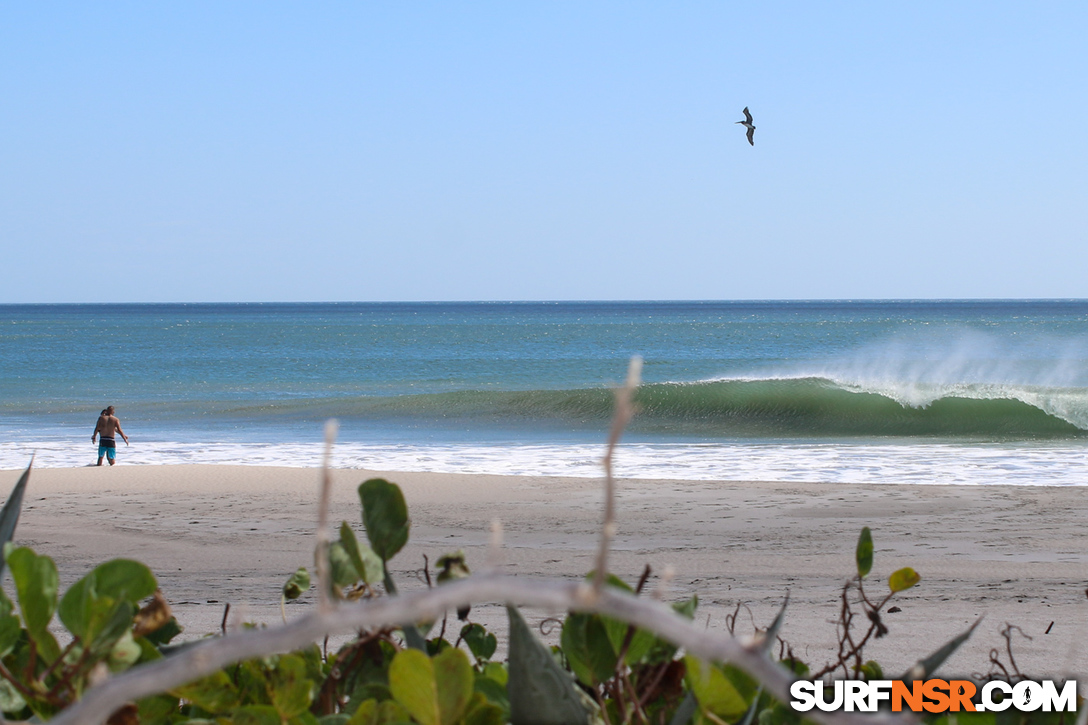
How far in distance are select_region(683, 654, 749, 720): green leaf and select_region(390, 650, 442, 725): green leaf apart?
18 centimetres

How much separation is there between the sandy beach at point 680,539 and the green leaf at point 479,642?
2943mm

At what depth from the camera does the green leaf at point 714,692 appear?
0.66m

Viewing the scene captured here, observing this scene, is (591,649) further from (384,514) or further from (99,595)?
(99,595)

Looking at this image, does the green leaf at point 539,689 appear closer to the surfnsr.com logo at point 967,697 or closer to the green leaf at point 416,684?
the green leaf at point 416,684

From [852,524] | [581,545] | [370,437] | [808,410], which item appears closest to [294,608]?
[581,545]

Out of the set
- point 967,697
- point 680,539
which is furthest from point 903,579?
point 680,539

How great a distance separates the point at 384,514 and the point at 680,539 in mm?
7135

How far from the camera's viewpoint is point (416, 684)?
598 millimetres

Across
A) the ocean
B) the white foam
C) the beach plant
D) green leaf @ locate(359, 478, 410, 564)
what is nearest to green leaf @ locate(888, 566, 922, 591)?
the beach plant

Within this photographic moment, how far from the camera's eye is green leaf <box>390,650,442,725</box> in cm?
59

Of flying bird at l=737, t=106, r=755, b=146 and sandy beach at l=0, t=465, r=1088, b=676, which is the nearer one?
flying bird at l=737, t=106, r=755, b=146

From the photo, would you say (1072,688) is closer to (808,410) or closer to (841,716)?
(841,716)

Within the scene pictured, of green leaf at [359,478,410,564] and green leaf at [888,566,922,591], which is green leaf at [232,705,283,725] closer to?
green leaf at [359,478,410,564]

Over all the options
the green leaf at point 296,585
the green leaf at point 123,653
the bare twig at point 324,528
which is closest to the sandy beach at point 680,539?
the green leaf at point 296,585
